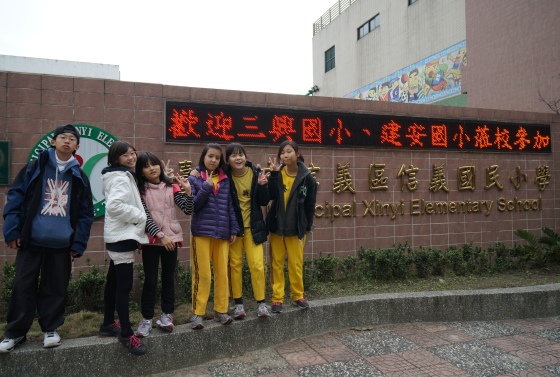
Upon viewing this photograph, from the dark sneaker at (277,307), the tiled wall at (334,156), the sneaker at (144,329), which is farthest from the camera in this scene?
the tiled wall at (334,156)

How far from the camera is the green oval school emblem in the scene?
16.4 feet

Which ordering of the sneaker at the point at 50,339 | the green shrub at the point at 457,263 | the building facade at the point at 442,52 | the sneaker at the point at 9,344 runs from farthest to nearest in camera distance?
the building facade at the point at 442,52 → the green shrub at the point at 457,263 → the sneaker at the point at 50,339 → the sneaker at the point at 9,344

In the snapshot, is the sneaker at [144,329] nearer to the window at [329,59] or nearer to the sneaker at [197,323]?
the sneaker at [197,323]

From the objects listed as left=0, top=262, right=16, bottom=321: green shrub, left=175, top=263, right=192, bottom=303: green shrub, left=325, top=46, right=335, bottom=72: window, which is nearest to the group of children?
left=175, top=263, right=192, bottom=303: green shrub

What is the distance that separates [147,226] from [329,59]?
2261cm

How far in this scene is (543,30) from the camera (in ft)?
31.3


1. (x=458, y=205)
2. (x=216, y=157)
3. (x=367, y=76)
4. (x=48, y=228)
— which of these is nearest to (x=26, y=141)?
(x=48, y=228)

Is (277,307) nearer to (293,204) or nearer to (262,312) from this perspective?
(262,312)

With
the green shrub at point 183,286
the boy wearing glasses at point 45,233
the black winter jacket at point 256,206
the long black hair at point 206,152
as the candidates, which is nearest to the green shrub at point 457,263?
the black winter jacket at point 256,206

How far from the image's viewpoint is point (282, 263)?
3.98 m

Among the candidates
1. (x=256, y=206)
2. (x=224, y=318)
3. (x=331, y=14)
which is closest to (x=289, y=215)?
(x=256, y=206)

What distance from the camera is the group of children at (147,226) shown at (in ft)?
10.1

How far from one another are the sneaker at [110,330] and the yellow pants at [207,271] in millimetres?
621

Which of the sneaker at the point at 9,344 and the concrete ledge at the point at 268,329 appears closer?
the sneaker at the point at 9,344
